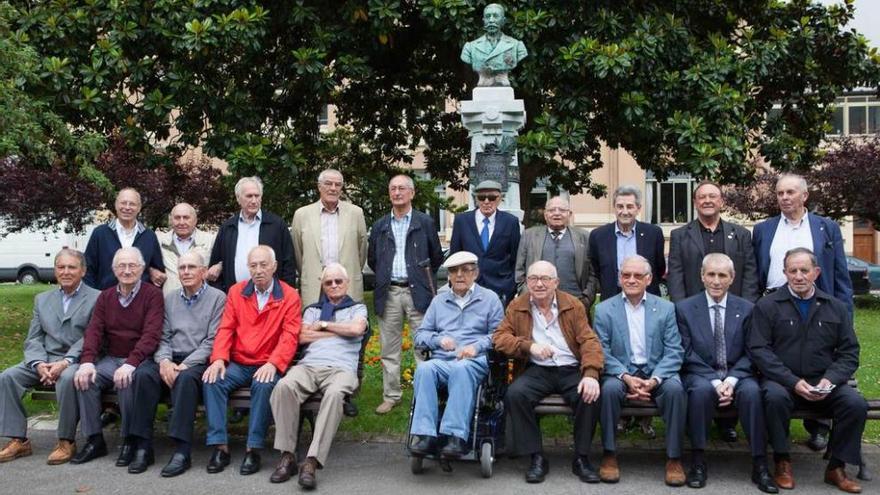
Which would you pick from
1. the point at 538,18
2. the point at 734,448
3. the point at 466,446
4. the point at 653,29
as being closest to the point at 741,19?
the point at 653,29

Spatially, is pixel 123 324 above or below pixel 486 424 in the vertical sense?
above

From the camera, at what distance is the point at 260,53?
41.0 ft

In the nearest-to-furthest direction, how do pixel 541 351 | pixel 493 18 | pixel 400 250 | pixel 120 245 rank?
pixel 541 351 < pixel 120 245 < pixel 400 250 < pixel 493 18

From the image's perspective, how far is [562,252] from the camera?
6.58 m

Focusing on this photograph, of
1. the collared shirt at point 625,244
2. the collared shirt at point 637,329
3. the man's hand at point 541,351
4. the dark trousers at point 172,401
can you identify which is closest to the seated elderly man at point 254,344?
the dark trousers at point 172,401

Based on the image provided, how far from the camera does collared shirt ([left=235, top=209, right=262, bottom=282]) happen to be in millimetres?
6824

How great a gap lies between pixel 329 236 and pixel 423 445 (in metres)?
2.44

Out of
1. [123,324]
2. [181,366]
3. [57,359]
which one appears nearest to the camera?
[181,366]

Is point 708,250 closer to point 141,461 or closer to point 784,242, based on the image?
point 784,242

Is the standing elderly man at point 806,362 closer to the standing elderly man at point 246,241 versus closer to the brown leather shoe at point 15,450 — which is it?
the standing elderly man at point 246,241

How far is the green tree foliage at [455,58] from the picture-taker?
36.7 ft

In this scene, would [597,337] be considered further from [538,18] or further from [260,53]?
[260,53]

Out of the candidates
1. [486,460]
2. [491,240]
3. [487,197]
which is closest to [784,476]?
[486,460]

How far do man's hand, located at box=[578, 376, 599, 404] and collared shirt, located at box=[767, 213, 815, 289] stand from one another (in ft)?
5.99
